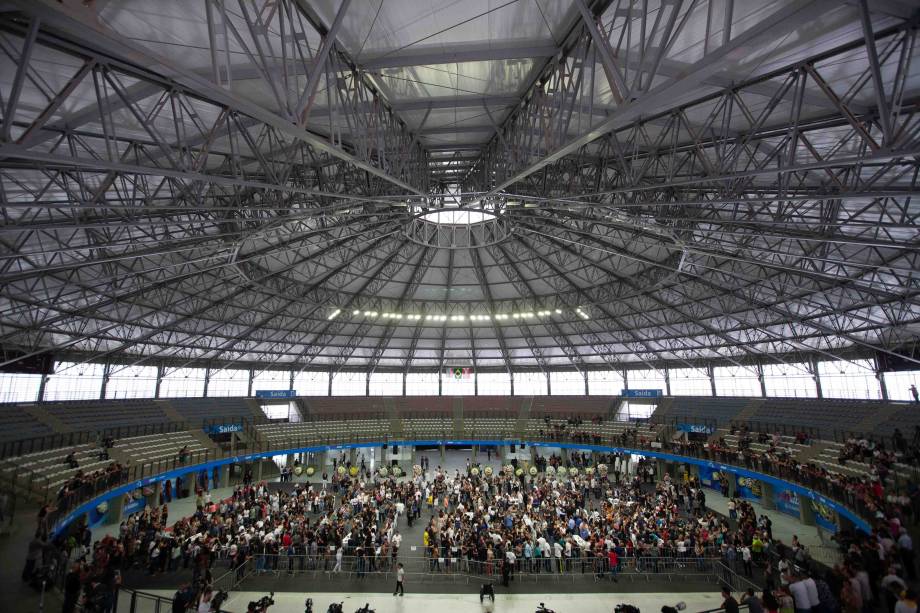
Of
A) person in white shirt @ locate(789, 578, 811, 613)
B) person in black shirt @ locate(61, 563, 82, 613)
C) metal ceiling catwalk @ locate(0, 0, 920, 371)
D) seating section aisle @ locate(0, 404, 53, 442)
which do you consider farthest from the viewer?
seating section aisle @ locate(0, 404, 53, 442)

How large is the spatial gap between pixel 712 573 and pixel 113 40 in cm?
2502

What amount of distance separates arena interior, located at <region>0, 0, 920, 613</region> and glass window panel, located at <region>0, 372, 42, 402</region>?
4.73ft

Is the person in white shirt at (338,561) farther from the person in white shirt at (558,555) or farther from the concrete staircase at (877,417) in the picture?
the concrete staircase at (877,417)

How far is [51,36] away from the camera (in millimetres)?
9188

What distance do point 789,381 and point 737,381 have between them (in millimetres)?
5392

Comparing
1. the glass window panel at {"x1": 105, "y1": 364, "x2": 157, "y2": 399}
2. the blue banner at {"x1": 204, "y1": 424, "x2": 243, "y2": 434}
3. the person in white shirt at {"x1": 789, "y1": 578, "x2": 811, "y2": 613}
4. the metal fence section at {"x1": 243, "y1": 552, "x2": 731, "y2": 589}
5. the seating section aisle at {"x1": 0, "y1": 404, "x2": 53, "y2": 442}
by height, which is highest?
the glass window panel at {"x1": 105, "y1": 364, "x2": 157, "y2": 399}

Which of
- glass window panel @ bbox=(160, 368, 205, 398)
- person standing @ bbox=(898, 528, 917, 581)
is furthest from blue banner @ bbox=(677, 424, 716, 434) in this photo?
glass window panel @ bbox=(160, 368, 205, 398)

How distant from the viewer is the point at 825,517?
26312 millimetres

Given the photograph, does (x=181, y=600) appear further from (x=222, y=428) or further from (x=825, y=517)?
(x=222, y=428)

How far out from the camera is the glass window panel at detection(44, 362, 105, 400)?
118 ft

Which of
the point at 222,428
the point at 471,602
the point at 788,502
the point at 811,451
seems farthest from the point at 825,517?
the point at 222,428

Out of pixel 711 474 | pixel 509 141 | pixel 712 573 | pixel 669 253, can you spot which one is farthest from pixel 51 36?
pixel 711 474

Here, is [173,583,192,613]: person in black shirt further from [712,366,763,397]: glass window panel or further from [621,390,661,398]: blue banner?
[712,366,763,397]: glass window panel

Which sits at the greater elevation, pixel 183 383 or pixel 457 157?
pixel 457 157
